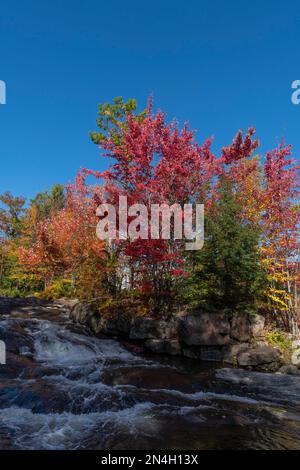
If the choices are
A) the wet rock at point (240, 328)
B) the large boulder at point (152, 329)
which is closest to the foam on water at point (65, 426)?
the large boulder at point (152, 329)

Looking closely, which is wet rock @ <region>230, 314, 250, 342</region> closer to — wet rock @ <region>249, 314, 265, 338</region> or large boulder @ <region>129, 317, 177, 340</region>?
wet rock @ <region>249, 314, 265, 338</region>

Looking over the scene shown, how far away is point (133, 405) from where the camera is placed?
4844 mm

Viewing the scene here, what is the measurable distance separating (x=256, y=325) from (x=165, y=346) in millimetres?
2699

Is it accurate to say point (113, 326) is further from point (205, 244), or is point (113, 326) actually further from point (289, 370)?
point (289, 370)

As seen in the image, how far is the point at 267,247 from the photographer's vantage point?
934cm

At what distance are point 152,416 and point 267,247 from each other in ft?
21.6

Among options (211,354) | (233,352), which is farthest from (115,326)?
(233,352)

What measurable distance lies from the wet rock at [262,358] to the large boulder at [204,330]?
0.71m

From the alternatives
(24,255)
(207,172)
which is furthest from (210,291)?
(24,255)

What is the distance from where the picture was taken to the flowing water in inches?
149

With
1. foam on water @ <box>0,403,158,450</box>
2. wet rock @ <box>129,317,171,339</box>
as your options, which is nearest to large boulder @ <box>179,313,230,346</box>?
wet rock @ <box>129,317,171,339</box>

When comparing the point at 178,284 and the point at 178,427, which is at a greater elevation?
the point at 178,284

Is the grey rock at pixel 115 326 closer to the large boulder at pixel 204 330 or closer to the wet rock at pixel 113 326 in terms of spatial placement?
the wet rock at pixel 113 326
